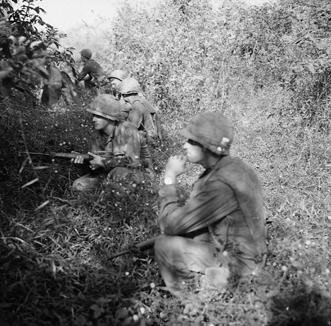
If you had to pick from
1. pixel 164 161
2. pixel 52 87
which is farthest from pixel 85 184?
pixel 52 87

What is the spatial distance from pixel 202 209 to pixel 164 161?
3.50 meters

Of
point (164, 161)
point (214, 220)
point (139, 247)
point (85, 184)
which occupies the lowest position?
point (164, 161)

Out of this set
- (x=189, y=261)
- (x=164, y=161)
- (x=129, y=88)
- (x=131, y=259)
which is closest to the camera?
(x=189, y=261)

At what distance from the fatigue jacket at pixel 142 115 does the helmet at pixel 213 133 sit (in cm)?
364

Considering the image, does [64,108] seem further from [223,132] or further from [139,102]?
[223,132]

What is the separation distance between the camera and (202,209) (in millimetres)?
2822

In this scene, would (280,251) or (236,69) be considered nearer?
(280,251)

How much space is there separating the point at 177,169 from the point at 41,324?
1594mm

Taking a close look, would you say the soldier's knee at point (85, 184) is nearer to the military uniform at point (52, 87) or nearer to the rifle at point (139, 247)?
the rifle at point (139, 247)

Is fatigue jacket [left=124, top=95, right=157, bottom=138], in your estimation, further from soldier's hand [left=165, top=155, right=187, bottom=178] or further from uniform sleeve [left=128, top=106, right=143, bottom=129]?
soldier's hand [left=165, top=155, right=187, bottom=178]

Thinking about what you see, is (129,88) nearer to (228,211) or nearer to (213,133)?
(213,133)

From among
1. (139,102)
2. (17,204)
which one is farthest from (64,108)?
(17,204)

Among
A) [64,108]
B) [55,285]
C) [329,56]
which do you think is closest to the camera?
[55,285]

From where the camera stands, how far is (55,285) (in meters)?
3.30
